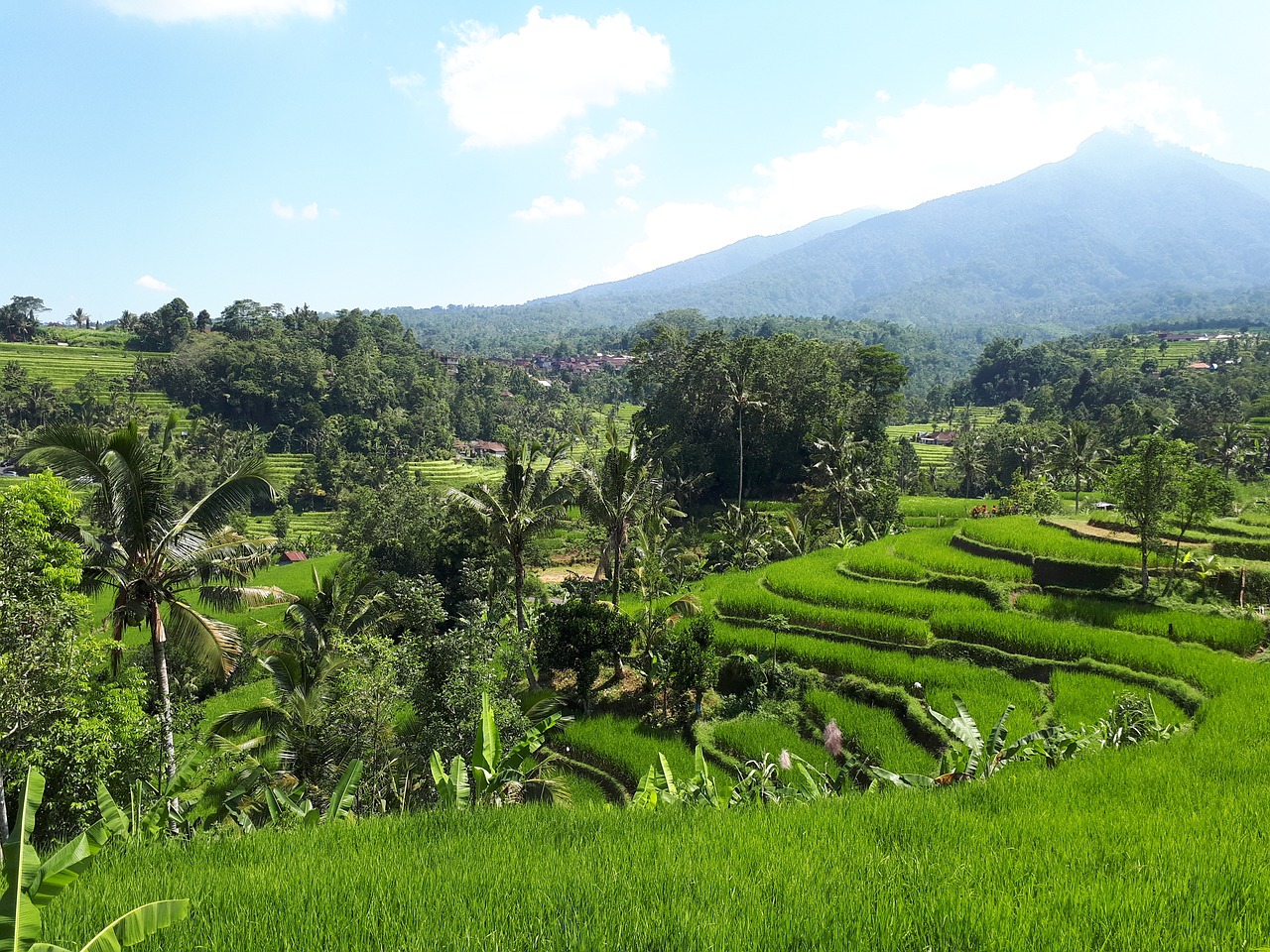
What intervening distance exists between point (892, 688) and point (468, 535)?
18256mm

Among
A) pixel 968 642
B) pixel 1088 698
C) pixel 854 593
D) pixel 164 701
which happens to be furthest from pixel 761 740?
pixel 164 701

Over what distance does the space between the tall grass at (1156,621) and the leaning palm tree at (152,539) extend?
15.8 m

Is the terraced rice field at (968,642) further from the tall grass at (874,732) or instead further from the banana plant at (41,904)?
the banana plant at (41,904)

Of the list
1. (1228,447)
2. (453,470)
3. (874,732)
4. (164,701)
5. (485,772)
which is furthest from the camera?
(453,470)

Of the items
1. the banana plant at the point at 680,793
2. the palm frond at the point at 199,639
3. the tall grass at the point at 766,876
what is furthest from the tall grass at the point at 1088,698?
the palm frond at the point at 199,639

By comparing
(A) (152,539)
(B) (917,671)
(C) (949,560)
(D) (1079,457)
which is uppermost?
(A) (152,539)

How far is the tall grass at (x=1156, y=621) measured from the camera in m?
12.8

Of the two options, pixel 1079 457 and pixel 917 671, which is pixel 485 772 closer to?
pixel 917 671

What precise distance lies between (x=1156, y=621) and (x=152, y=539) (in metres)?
18.1

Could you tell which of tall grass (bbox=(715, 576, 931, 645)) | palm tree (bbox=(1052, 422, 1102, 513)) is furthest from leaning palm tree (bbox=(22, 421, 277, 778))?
palm tree (bbox=(1052, 422, 1102, 513))

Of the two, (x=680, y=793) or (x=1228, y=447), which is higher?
(x=680, y=793)

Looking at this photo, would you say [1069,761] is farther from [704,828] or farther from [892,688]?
[892,688]

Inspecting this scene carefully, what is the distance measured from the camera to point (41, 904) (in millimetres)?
3480

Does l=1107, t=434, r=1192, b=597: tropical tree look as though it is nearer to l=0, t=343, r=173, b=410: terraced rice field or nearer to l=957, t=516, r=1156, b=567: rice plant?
l=957, t=516, r=1156, b=567: rice plant
